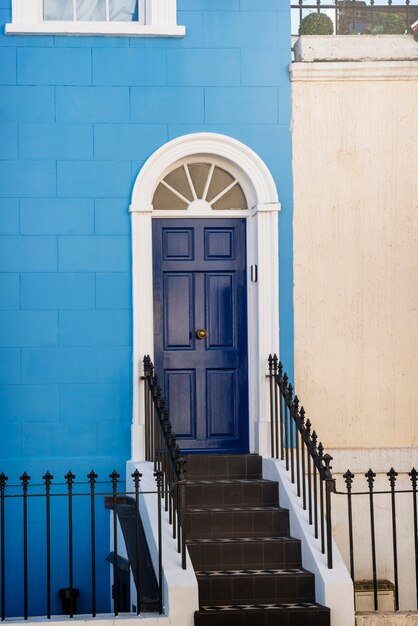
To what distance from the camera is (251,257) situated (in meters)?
11.0

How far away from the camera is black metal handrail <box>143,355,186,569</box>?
8.73 m

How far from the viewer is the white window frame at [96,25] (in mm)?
10711

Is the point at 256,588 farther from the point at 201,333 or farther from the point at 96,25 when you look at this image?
the point at 96,25

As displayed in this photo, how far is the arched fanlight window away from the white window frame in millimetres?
1252

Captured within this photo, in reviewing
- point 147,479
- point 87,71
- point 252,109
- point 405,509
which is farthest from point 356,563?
point 87,71

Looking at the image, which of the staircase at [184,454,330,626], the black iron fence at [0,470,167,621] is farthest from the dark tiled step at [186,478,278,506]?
the black iron fence at [0,470,167,621]

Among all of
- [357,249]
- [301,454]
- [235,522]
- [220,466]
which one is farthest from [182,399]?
[357,249]

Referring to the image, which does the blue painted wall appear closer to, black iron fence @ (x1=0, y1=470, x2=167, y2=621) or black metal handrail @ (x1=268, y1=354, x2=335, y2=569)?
black iron fence @ (x1=0, y1=470, x2=167, y2=621)

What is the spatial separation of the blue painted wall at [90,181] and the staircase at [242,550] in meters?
0.93

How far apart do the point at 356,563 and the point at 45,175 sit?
4.44 m

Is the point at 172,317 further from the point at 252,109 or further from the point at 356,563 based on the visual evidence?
the point at 356,563

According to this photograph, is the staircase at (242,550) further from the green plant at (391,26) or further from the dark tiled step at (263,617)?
the green plant at (391,26)

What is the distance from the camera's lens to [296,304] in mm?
10844

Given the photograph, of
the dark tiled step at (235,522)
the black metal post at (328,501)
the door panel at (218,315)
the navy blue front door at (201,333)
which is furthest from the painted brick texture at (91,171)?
the black metal post at (328,501)
